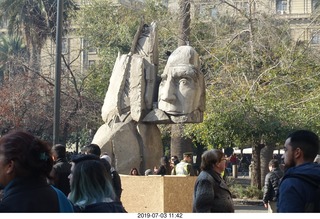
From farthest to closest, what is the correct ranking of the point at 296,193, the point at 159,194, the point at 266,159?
the point at 266,159, the point at 159,194, the point at 296,193

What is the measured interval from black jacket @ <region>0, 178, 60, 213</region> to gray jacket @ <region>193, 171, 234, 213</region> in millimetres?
3505

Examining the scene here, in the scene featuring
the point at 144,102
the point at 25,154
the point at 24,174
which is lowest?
the point at 24,174

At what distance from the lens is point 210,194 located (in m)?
7.98

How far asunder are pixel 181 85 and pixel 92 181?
10.9 m

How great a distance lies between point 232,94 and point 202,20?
30.7 feet

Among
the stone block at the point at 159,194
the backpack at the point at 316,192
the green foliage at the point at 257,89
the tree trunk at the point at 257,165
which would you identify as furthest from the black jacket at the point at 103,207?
the tree trunk at the point at 257,165

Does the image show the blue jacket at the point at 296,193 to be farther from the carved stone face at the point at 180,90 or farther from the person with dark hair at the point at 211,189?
the carved stone face at the point at 180,90

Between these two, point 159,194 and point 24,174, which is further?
point 159,194

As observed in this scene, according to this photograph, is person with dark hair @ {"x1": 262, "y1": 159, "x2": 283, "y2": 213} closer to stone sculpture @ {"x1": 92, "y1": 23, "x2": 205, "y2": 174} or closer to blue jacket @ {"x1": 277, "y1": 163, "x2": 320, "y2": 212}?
stone sculpture @ {"x1": 92, "y1": 23, "x2": 205, "y2": 174}

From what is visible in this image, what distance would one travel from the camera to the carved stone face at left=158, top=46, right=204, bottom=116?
16514mm

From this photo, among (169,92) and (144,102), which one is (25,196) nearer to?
(169,92)

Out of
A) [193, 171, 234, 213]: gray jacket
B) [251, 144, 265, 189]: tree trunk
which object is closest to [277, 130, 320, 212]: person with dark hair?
[193, 171, 234, 213]: gray jacket

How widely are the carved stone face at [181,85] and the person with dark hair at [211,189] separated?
8.32m

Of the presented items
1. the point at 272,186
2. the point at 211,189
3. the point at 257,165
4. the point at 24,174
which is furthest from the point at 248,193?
the point at 24,174
